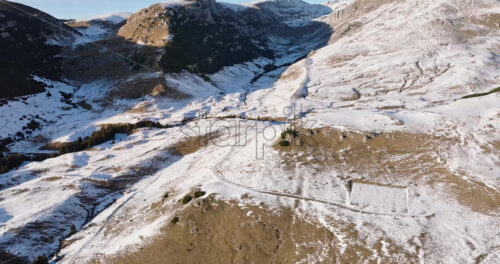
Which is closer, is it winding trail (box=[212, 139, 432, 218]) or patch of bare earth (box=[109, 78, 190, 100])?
winding trail (box=[212, 139, 432, 218])

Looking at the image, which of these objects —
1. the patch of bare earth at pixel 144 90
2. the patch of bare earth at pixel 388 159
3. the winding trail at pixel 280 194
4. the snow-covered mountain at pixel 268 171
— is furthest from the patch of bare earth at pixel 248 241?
the patch of bare earth at pixel 144 90

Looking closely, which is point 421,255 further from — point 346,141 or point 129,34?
point 129,34

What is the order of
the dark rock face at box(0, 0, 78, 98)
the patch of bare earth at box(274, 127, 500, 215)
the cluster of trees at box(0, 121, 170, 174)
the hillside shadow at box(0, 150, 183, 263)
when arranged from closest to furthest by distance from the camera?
1. the patch of bare earth at box(274, 127, 500, 215)
2. the hillside shadow at box(0, 150, 183, 263)
3. the cluster of trees at box(0, 121, 170, 174)
4. the dark rock face at box(0, 0, 78, 98)

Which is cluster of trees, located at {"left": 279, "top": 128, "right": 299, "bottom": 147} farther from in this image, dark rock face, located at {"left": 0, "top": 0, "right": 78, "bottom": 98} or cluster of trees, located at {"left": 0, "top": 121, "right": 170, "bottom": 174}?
dark rock face, located at {"left": 0, "top": 0, "right": 78, "bottom": 98}

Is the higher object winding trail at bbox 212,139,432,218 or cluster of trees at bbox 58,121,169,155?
cluster of trees at bbox 58,121,169,155

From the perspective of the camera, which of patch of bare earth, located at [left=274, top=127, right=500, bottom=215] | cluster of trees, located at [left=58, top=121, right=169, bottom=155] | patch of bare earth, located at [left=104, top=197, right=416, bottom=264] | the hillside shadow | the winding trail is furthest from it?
cluster of trees, located at [left=58, top=121, right=169, bottom=155]

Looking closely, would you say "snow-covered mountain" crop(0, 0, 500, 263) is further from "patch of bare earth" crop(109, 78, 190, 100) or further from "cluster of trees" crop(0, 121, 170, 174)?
"patch of bare earth" crop(109, 78, 190, 100)

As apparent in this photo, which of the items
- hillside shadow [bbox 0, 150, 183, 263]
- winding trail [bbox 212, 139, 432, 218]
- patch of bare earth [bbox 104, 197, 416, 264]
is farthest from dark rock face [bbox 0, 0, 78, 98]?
patch of bare earth [bbox 104, 197, 416, 264]

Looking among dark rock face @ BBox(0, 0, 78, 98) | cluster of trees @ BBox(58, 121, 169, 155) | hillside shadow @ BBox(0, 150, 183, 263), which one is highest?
dark rock face @ BBox(0, 0, 78, 98)

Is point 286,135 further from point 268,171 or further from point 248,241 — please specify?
point 248,241
